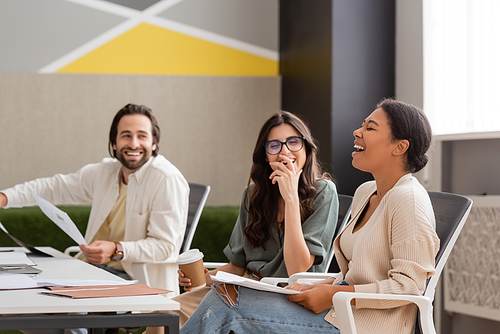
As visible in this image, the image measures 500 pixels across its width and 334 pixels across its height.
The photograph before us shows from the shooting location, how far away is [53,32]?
448 centimetres

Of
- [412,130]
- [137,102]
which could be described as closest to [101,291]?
[412,130]

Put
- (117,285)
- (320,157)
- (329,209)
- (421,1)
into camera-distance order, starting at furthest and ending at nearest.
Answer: (320,157) → (421,1) → (329,209) → (117,285)

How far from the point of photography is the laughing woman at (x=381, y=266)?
1505 mm

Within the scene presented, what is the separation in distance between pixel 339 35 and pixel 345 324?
2.47 meters

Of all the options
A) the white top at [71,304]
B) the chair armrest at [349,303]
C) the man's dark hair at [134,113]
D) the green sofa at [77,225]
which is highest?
the man's dark hair at [134,113]

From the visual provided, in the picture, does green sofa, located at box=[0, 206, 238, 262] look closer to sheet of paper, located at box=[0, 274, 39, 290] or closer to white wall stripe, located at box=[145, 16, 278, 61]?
white wall stripe, located at box=[145, 16, 278, 61]

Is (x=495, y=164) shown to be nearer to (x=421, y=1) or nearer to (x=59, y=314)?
(x=421, y=1)

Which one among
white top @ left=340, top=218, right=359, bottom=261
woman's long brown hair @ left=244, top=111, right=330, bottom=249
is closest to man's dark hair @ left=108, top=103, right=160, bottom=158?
woman's long brown hair @ left=244, top=111, right=330, bottom=249

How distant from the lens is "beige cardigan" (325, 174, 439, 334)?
1.50 metres

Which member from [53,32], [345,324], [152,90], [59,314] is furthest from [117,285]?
[53,32]

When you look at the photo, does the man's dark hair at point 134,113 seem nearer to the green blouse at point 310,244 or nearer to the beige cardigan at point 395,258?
the green blouse at point 310,244

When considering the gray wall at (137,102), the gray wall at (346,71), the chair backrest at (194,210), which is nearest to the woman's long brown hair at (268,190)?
the chair backrest at (194,210)

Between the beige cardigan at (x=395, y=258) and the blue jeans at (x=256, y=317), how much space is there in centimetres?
7

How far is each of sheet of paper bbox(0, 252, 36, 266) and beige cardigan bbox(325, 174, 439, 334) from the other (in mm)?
1075
